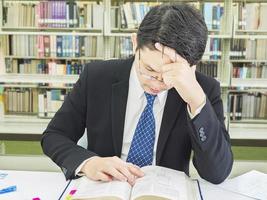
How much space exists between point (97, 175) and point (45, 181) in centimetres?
21

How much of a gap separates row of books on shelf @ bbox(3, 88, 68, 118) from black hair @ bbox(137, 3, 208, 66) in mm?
3175

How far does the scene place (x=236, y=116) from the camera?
4254mm

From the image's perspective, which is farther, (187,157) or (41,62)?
(41,62)

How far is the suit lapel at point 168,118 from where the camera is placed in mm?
1310

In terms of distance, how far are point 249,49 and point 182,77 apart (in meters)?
3.38

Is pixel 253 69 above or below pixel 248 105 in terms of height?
above

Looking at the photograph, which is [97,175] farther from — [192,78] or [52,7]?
[52,7]

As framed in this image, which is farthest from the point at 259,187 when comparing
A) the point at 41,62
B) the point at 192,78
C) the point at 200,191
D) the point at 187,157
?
the point at 41,62

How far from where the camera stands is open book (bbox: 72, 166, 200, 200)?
919 mm

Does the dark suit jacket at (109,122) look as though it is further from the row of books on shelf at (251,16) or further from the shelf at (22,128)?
the row of books on shelf at (251,16)

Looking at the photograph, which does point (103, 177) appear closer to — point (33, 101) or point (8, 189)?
point (8, 189)

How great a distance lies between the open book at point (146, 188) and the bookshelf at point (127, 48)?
2125 mm

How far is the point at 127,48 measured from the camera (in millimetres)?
3939

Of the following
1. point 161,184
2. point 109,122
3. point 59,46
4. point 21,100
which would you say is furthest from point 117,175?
point 21,100
